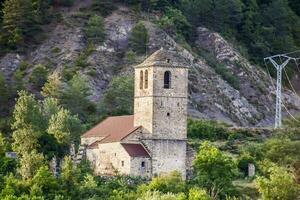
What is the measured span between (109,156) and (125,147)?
2.31 meters

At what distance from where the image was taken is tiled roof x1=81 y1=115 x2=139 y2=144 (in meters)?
98.3

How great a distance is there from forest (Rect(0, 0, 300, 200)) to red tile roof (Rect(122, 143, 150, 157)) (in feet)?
5.49

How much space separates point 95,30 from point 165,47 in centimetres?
633

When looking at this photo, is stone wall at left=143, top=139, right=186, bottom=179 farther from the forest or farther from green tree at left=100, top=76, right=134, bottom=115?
green tree at left=100, top=76, right=134, bottom=115

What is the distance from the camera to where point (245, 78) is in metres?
138

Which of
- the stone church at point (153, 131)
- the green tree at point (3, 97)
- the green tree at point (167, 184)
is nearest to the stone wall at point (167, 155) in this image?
the stone church at point (153, 131)

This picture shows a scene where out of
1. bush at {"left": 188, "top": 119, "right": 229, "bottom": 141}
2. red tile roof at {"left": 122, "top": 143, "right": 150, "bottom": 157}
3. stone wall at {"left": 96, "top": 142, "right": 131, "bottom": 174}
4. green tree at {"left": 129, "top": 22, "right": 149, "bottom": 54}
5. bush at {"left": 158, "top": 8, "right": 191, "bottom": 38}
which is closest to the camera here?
red tile roof at {"left": 122, "top": 143, "right": 150, "bottom": 157}

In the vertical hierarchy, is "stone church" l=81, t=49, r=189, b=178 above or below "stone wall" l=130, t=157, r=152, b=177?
above

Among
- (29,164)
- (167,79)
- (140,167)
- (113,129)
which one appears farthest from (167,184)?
(113,129)

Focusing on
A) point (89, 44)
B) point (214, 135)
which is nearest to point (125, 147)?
point (214, 135)

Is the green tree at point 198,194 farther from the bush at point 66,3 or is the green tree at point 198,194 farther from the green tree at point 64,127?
the bush at point 66,3

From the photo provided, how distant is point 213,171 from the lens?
96562 millimetres

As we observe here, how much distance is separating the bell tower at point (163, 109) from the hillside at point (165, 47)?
20.9 metres

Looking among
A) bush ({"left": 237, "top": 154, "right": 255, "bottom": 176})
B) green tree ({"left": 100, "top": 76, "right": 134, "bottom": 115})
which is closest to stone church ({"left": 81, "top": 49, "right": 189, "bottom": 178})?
bush ({"left": 237, "top": 154, "right": 255, "bottom": 176})
